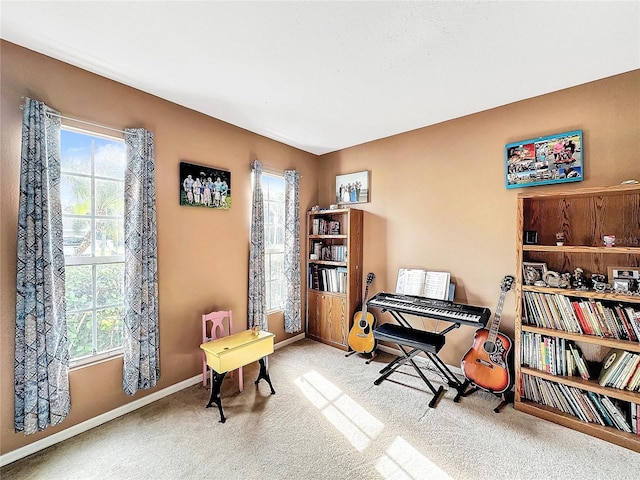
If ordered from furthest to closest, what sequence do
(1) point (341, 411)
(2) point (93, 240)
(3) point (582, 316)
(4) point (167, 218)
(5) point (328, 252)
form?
(5) point (328, 252), (4) point (167, 218), (1) point (341, 411), (2) point (93, 240), (3) point (582, 316)

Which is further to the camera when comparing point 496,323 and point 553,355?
point 496,323

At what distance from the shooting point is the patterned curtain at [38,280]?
5.67 feet

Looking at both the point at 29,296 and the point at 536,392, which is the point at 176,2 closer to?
the point at 29,296

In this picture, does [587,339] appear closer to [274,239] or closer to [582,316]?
[582,316]

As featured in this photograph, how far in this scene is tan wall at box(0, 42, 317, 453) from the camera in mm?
1743

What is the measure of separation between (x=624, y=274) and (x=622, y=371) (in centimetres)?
68

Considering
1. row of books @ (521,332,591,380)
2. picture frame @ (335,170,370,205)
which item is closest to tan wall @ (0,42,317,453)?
picture frame @ (335,170,370,205)

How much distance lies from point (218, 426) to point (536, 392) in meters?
2.55

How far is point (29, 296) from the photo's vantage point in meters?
1.74

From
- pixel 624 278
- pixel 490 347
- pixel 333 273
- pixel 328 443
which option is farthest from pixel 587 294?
pixel 333 273

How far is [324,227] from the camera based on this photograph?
3.80 metres

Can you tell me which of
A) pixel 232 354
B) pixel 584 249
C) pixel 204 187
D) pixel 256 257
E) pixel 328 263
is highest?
pixel 204 187

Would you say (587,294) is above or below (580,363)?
above

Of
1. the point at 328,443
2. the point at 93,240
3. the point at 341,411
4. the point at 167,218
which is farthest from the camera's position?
the point at 167,218
